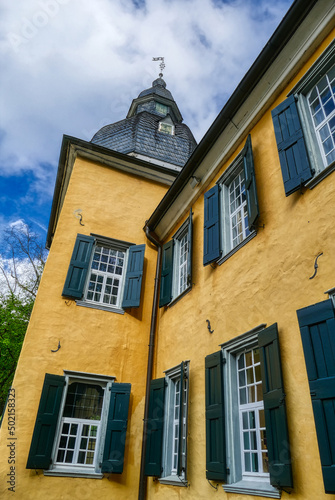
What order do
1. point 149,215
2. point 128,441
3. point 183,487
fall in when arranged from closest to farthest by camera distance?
1. point 183,487
2. point 128,441
3. point 149,215

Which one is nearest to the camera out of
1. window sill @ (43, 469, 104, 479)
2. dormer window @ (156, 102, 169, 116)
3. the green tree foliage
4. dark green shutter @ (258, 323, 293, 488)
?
dark green shutter @ (258, 323, 293, 488)

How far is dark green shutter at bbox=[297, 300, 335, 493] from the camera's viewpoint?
3451mm

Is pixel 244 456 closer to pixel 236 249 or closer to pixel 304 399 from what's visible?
pixel 304 399

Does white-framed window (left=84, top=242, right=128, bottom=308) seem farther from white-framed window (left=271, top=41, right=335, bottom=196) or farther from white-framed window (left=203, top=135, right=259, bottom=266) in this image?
white-framed window (left=271, top=41, right=335, bottom=196)

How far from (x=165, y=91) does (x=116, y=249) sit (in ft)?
48.8

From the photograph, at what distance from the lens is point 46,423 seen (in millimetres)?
6992

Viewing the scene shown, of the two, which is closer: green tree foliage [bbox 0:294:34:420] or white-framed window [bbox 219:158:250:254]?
white-framed window [bbox 219:158:250:254]

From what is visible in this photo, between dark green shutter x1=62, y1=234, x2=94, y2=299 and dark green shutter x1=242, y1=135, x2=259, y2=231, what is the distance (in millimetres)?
4505

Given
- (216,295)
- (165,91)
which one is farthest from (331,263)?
(165,91)

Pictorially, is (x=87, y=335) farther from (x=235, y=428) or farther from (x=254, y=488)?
(x=254, y=488)

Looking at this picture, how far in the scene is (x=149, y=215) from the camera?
10.7m

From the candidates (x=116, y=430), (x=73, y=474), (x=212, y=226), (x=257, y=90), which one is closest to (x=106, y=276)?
(x=212, y=226)

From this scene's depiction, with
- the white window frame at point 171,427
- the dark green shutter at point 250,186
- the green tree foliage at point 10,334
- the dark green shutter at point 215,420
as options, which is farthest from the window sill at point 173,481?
the green tree foliage at point 10,334

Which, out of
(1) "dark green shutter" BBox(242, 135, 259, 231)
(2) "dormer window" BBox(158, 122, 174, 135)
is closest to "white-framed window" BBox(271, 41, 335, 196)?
(1) "dark green shutter" BBox(242, 135, 259, 231)
